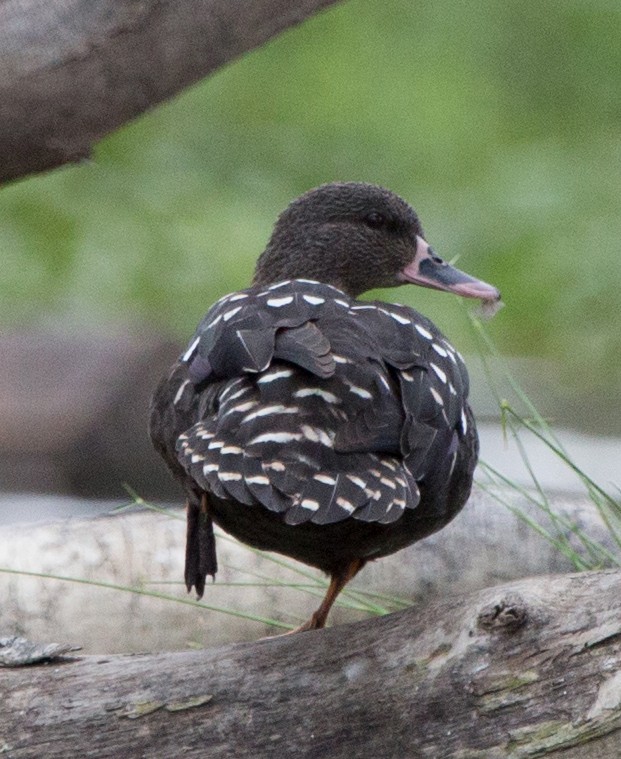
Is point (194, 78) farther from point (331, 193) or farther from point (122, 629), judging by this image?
point (122, 629)

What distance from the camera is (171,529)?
5.07 meters

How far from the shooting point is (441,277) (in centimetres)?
474

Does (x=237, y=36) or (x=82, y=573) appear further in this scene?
(x=82, y=573)

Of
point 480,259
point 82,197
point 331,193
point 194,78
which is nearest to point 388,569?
point 331,193

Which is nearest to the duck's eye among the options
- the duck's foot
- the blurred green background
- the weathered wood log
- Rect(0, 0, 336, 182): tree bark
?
the weathered wood log

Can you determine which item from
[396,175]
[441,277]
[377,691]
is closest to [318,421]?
[377,691]

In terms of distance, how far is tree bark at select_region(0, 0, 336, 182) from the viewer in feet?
10.9

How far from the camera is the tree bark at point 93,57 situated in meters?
3.32

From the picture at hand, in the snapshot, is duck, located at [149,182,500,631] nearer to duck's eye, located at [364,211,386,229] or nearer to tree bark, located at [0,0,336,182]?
tree bark, located at [0,0,336,182]

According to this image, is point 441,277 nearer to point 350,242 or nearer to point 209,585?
point 350,242

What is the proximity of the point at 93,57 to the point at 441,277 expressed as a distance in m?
1.65

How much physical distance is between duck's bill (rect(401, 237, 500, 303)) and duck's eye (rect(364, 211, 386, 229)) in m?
0.12

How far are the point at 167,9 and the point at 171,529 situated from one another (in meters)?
2.09

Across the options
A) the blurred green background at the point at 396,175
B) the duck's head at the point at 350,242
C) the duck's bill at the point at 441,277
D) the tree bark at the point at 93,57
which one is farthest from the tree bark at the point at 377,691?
the blurred green background at the point at 396,175
